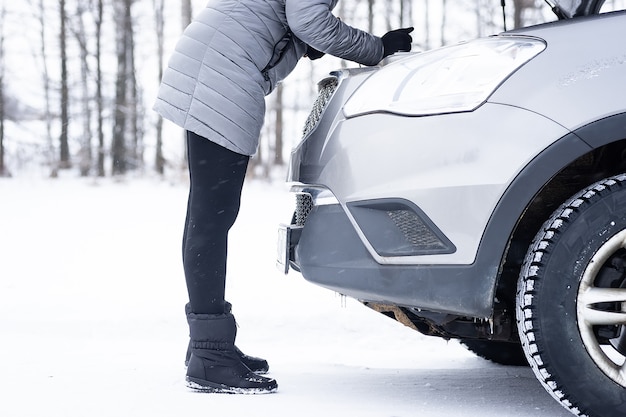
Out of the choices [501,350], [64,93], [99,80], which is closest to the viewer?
[501,350]

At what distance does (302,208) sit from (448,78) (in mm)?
760

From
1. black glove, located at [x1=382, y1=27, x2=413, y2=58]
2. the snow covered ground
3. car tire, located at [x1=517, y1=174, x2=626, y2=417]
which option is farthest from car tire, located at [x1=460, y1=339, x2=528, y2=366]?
black glove, located at [x1=382, y1=27, x2=413, y2=58]

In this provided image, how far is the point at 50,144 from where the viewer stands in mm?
23359

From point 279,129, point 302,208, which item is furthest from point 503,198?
point 279,129

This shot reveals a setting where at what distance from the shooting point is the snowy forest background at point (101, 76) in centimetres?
2200

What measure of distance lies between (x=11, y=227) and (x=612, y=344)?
23.2ft

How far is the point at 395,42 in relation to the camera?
2.71m

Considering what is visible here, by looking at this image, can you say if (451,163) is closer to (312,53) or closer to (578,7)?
(578,7)

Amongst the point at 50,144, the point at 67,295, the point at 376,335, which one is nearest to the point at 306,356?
the point at 376,335

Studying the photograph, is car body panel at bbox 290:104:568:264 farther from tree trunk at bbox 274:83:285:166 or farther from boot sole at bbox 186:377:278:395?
tree trunk at bbox 274:83:285:166

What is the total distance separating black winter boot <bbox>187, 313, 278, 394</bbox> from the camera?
259 centimetres

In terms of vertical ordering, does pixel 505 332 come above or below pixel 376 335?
above

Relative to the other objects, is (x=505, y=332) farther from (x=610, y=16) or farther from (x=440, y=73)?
(x=610, y=16)

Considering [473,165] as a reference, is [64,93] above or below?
below
